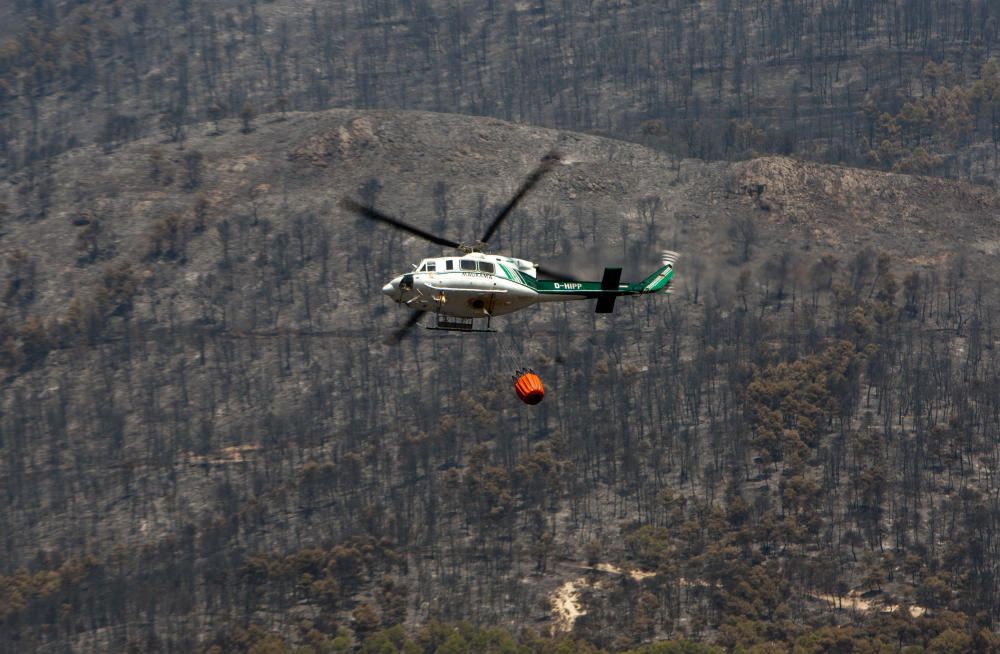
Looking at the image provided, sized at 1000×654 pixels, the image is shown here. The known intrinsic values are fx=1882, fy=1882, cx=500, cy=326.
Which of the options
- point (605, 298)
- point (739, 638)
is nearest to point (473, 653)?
point (739, 638)

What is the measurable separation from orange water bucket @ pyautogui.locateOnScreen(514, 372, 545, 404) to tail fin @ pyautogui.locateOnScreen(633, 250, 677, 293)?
973cm

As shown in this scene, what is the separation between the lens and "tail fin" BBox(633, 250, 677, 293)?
9331cm

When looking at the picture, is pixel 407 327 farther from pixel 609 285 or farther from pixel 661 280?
pixel 661 280

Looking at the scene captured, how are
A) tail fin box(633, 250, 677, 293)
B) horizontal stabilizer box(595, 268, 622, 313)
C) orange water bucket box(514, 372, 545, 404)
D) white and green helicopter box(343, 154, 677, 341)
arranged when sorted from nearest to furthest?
orange water bucket box(514, 372, 545, 404) < white and green helicopter box(343, 154, 677, 341) < horizontal stabilizer box(595, 268, 622, 313) < tail fin box(633, 250, 677, 293)

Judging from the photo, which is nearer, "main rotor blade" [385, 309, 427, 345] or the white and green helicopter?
the white and green helicopter

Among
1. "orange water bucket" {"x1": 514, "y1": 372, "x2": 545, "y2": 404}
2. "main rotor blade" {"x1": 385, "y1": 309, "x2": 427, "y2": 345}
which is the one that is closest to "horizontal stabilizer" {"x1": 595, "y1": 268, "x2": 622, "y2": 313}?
"orange water bucket" {"x1": 514, "y1": 372, "x2": 545, "y2": 404}

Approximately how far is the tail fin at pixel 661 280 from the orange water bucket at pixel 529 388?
9729mm

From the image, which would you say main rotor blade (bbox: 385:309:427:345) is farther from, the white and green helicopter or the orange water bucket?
the orange water bucket

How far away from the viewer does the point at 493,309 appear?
86688mm

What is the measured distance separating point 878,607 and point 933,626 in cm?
631

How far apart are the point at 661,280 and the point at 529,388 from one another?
13.6 meters

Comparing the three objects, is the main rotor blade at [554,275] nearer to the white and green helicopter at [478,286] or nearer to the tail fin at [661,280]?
the white and green helicopter at [478,286]

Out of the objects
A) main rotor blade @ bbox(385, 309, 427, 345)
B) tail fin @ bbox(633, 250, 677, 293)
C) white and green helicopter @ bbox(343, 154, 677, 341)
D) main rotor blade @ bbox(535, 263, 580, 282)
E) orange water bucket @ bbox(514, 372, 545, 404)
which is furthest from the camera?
tail fin @ bbox(633, 250, 677, 293)

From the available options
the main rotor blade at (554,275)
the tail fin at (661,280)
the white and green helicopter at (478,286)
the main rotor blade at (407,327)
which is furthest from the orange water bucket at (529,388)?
the tail fin at (661,280)
